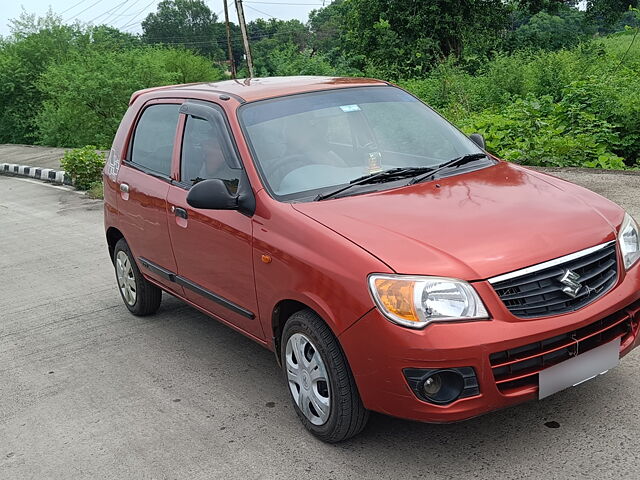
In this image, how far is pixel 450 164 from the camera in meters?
4.33

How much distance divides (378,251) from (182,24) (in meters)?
111

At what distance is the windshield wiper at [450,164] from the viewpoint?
4080 mm

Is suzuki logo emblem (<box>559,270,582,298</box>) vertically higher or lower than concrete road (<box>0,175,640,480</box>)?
higher

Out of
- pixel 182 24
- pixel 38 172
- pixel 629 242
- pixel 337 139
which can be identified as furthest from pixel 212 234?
pixel 182 24

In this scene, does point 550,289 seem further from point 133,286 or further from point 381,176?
point 133,286

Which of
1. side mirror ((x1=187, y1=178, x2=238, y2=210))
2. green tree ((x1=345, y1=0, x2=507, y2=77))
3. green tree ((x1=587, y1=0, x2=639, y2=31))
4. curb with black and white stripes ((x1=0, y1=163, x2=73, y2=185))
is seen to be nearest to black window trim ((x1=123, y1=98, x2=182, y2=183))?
side mirror ((x1=187, y1=178, x2=238, y2=210))

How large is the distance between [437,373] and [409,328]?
0.72ft

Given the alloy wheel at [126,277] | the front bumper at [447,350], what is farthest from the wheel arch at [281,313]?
the alloy wheel at [126,277]

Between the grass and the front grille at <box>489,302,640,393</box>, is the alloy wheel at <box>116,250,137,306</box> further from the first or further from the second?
the grass

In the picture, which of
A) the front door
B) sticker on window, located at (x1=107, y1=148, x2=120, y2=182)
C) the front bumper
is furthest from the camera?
sticker on window, located at (x1=107, y1=148, x2=120, y2=182)

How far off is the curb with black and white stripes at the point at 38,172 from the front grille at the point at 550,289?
12.3m

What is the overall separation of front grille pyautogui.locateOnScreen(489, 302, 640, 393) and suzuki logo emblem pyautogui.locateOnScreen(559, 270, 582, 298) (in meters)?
0.17

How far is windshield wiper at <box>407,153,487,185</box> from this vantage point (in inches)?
161

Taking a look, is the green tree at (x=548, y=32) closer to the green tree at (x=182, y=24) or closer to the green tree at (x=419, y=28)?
the green tree at (x=419, y=28)
